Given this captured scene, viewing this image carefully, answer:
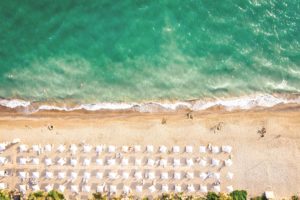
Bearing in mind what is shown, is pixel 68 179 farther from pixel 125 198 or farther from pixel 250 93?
pixel 250 93

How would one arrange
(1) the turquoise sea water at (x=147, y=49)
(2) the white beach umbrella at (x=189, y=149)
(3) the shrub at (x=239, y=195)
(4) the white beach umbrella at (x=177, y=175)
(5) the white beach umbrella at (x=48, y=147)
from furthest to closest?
1. (1) the turquoise sea water at (x=147, y=49)
2. (5) the white beach umbrella at (x=48, y=147)
3. (2) the white beach umbrella at (x=189, y=149)
4. (4) the white beach umbrella at (x=177, y=175)
5. (3) the shrub at (x=239, y=195)

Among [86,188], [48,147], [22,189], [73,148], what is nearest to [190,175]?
[86,188]

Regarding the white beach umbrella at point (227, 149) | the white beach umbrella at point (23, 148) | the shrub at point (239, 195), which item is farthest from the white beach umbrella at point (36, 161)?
the shrub at point (239, 195)

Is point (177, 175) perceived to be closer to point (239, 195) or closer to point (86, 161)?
point (239, 195)

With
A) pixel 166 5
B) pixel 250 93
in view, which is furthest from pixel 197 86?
pixel 166 5

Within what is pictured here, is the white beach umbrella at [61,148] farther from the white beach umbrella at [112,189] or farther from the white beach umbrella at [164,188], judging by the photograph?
the white beach umbrella at [164,188]

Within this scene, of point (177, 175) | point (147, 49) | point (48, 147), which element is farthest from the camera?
point (147, 49)

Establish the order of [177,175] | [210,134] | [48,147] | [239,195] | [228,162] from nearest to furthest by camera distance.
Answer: [239,195] < [177,175] < [228,162] < [48,147] < [210,134]
